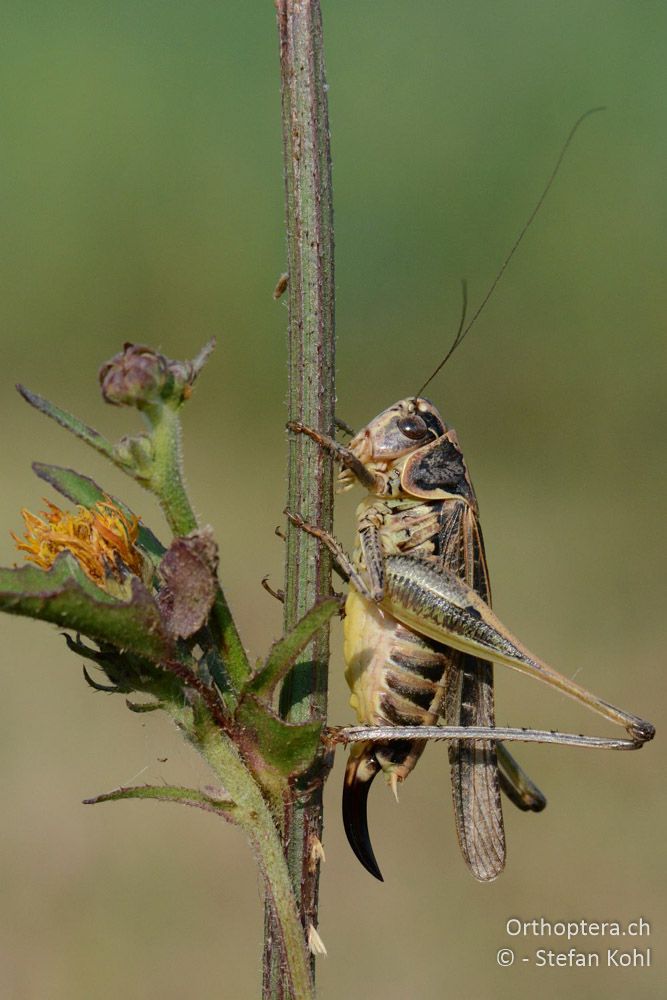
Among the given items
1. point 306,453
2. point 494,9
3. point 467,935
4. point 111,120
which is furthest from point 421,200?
point 306,453

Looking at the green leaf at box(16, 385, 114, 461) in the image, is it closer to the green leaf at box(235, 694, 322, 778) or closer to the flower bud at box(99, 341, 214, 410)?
the flower bud at box(99, 341, 214, 410)

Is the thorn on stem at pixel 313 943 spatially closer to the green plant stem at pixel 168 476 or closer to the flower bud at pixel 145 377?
the green plant stem at pixel 168 476

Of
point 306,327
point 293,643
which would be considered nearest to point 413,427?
point 306,327

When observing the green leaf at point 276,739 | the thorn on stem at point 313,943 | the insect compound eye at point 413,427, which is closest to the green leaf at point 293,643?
the green leaf at point 276,739

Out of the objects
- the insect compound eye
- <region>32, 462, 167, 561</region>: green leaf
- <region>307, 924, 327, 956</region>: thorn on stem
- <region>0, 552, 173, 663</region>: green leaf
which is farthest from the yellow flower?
the insect compound eye

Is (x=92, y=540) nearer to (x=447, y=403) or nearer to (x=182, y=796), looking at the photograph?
(x=182, y=796)
